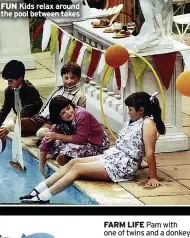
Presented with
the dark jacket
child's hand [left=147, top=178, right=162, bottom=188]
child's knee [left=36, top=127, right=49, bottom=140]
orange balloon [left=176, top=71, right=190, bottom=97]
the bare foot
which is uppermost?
orange balloon [left=176, top=71, right=190, bottom=97]

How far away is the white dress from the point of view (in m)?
9.97

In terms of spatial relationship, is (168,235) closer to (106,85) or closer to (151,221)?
(151,221)

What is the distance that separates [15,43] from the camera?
10.5 metres

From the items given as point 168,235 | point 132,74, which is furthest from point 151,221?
point 132,74

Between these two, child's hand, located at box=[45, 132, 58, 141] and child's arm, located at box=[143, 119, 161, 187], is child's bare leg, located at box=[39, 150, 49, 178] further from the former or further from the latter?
child's arm, located at box=[143, 119, 161, 187]

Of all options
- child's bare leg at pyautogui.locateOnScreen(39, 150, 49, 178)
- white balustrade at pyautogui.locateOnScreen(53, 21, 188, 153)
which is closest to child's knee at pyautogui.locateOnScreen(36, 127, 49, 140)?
child's bare leg at pyautogui.locateOnScreen(39, 150, 49, 178)

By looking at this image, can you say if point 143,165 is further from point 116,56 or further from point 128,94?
point 116,56

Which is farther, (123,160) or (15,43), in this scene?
(15,43)

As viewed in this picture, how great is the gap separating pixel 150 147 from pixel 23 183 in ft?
2.43

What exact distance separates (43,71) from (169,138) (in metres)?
0.80

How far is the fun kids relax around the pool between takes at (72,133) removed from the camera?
1010cm

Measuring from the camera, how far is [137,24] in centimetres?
1032

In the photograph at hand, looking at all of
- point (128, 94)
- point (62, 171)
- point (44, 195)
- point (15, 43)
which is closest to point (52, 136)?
point (62, 171)

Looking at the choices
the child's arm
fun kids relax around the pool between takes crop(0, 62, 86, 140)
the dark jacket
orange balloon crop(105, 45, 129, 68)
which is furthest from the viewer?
the dark jacket
